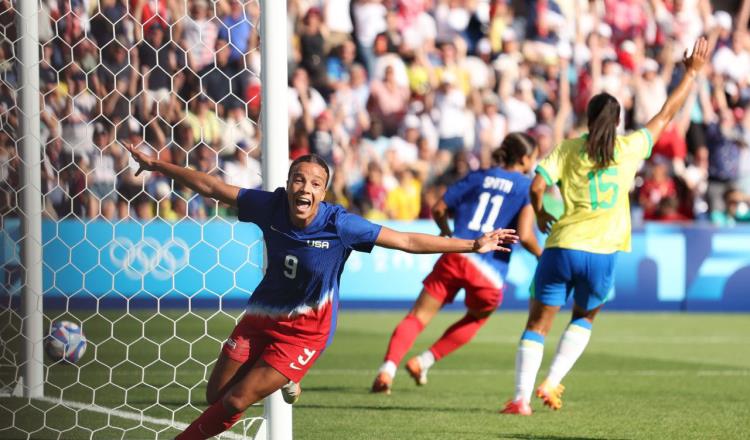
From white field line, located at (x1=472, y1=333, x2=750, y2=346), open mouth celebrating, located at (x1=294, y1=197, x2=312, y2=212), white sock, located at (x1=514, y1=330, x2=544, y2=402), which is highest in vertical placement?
open mouth celebrating, located at (x1=294, y1=197, x2=312, y2=212)

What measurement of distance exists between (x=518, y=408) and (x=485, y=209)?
1698mm

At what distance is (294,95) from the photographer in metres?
16.9

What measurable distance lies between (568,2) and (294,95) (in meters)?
5.73

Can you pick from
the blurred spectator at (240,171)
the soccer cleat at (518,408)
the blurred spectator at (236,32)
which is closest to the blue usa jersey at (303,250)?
the soccer cleat at (518,408)

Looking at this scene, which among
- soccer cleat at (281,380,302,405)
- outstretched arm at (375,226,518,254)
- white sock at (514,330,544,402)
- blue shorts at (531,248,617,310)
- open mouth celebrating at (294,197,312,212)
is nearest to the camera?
outstretched arm at (375,226,518,254)

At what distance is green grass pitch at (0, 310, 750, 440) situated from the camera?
24.1ft

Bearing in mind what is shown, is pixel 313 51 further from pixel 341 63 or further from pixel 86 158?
pixel 86 158

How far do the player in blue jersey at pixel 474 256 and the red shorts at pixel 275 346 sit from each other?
3028 mm

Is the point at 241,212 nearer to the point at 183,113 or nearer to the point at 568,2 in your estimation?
the point at 183,113

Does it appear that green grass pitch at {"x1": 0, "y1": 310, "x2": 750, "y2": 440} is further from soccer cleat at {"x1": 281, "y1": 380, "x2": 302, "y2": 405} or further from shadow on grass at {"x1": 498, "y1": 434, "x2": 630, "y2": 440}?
soccer cleat at {"x1": 281, "y1": 380, "x2": 302, "y2": 405}

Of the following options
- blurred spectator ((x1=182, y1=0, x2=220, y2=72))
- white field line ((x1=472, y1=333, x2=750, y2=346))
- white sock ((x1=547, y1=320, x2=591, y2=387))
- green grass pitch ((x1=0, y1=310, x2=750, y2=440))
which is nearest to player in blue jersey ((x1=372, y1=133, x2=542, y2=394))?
green grass pitch ((x1=0, y1=310, x2=750, y2=440))

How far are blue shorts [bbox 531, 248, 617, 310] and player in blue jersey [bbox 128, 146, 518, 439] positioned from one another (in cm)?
217

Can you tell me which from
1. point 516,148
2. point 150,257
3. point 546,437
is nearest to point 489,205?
point 516,148

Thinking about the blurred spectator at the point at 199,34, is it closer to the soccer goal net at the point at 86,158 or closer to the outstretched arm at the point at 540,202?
the soccer goal net at the point at 86,158
